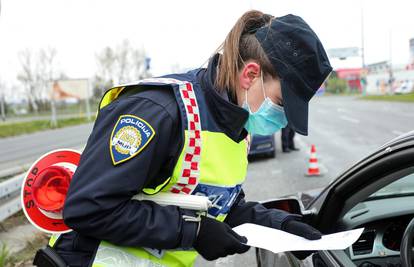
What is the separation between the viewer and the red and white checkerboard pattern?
1378 mm

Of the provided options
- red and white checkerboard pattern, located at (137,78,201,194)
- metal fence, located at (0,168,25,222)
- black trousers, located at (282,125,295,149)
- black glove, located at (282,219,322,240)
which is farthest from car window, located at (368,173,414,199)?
black trousers, located at (282,125,295,149)

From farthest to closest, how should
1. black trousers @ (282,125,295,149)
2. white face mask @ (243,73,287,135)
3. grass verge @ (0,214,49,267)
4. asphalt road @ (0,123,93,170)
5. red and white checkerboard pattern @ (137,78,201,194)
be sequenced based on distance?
asphalt road @ (0,123,93,170)
black trousers @ (282,125,295,149)
grass verge @ (0,214,49,267)
white face mask @ (243,73,287,135)
red and white checkerboard pattern @ (137,78,201,194)

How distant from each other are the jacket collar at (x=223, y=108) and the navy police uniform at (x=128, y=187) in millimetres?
173

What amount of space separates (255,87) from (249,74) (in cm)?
6

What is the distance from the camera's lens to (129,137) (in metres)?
1.26

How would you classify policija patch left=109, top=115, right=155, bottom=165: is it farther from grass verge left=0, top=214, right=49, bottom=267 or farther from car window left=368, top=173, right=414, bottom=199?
grass verge left=0, top=214, right=49, bottom=267

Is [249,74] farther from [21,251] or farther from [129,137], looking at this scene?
[21,251]

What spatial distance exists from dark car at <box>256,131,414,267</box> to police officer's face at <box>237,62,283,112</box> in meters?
0.48

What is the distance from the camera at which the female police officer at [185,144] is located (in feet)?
4.16

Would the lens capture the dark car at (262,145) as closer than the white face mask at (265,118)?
No

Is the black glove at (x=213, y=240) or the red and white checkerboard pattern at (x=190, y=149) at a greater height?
the red and white checkerboard pattern at (x=190, y=149)

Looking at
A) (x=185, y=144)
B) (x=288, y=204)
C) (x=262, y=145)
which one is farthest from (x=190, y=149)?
(x=262, y=145)

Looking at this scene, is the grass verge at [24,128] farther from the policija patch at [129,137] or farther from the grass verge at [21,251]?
the policija patch at [129,137]

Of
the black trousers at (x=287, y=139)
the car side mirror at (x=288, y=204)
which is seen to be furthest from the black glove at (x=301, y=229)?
the black trousers at (x=287, y=139)
